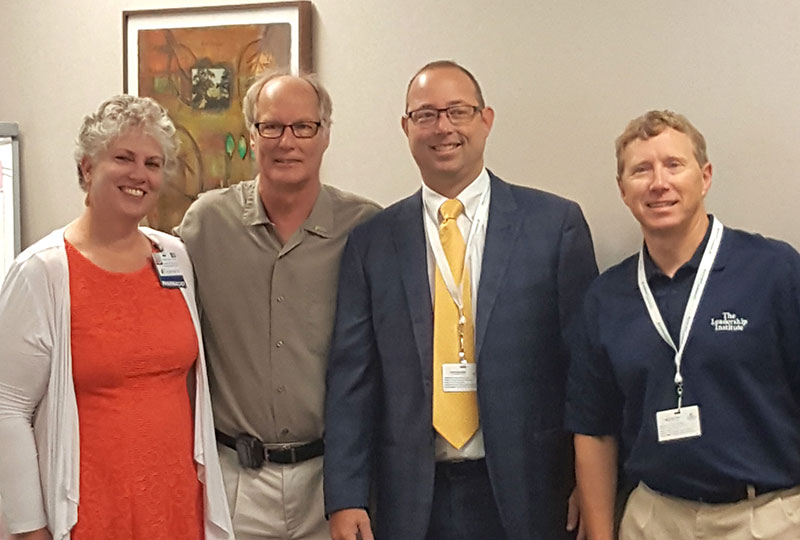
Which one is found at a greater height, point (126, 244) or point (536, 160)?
point (536, 160)

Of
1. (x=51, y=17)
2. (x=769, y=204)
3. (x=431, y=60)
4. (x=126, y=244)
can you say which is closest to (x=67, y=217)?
(x=51, y=17)

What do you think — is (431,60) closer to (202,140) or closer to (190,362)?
(202,140)

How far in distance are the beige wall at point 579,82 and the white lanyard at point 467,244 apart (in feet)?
1.35

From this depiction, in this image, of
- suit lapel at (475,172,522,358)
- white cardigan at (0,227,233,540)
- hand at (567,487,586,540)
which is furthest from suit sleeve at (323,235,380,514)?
white cardigan at (0,227,233,540)

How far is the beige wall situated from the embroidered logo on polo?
632 millimetres

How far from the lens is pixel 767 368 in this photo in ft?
6.37

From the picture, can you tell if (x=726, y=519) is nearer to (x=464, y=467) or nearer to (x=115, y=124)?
(x=464, y=467)

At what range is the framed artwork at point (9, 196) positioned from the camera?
3.20 metres

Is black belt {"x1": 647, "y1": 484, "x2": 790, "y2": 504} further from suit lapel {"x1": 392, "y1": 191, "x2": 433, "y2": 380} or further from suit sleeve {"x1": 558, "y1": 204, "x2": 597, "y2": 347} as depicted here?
suit lapel {"x1": 392, "y1": 191, "x2": 433, "y2": 380}

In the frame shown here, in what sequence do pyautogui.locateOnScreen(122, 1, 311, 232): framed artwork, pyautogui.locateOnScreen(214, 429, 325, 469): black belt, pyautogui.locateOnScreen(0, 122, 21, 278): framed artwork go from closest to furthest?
pyautogui.locateOnScreen(214, 429, 325, 469): black belt < pyautogui.locateOnScreen(122, 1, 311, 232): framed artwork < pyautogui.locateOnScreen(0, 122, 21, 278): framed artwork

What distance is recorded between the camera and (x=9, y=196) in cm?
321

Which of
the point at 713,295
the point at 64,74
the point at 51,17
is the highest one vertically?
the point at 51,17

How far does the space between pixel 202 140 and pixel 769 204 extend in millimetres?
1807

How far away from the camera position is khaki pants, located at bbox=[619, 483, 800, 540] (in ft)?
6.23
